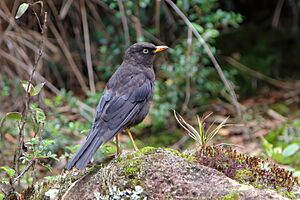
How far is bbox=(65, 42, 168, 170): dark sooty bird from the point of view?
4.84m

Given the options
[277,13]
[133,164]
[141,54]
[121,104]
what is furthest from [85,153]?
[277,13]

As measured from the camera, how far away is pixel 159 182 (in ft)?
13.2

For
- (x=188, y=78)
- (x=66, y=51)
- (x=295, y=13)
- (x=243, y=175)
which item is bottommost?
(x=188, y=78)

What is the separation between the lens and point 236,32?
10.8 m

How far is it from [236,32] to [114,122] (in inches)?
240

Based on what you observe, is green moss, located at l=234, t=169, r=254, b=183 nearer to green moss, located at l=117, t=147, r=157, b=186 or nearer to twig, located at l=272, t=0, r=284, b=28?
green moss, located at l=117, t=147, r=157, b=186

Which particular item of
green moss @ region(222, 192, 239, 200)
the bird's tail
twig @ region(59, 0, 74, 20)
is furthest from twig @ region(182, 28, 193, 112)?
green moss @ region(222, 192, 239, 200)

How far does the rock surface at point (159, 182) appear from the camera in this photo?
12.8ft

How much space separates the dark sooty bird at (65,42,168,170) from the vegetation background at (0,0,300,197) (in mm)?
1376

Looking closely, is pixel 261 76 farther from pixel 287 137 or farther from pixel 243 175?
pixel 243 175

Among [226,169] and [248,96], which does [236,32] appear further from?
[226,169]

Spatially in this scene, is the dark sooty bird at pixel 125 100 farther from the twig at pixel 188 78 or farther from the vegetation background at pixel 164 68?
the twig at pixel 188 78

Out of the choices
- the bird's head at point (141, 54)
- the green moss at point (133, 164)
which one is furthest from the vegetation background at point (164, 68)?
the green moss at point (133, 164)

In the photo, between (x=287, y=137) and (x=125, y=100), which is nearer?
(x=125, y=100)
